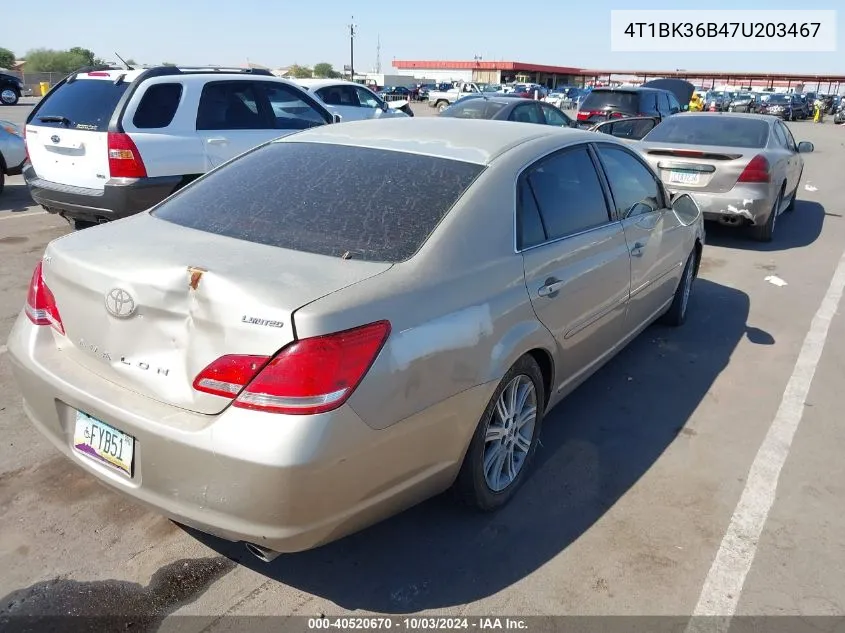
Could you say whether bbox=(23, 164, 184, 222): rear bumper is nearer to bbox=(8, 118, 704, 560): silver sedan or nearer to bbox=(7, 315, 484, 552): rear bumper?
bbox=(8, 118, 704, 560): silver sedan

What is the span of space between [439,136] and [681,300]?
285 centimetres

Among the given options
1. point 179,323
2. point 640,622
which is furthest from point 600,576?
point 179,323

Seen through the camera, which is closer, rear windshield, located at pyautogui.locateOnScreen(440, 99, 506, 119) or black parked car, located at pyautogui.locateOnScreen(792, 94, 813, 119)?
rear windshield, located at pyautogui.locateOnScreen(440, 99, 506, 119)

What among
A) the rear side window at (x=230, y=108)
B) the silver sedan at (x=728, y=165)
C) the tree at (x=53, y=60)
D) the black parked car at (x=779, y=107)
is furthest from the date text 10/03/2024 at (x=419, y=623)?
the tree at (x=53, y=60)

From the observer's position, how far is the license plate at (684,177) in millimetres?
7945

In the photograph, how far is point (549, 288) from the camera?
311cm

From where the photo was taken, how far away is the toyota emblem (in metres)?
2.35

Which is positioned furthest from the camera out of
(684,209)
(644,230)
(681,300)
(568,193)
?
(681,300)

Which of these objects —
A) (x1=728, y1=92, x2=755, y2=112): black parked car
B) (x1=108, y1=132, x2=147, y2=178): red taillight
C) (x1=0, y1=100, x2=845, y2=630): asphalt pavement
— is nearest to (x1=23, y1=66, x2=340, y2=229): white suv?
(x1=108, y1=132, x2=147, y2=178): red taillight

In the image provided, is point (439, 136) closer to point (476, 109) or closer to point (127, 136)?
point (127, 136)

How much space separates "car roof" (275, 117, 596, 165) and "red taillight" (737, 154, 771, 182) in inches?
188

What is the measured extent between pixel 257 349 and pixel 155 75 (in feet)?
17.7

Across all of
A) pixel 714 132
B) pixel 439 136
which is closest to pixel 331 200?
pixel 439 136

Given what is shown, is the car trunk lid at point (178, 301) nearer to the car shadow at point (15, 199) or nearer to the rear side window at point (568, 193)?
the rear side window at point (568, 193)
